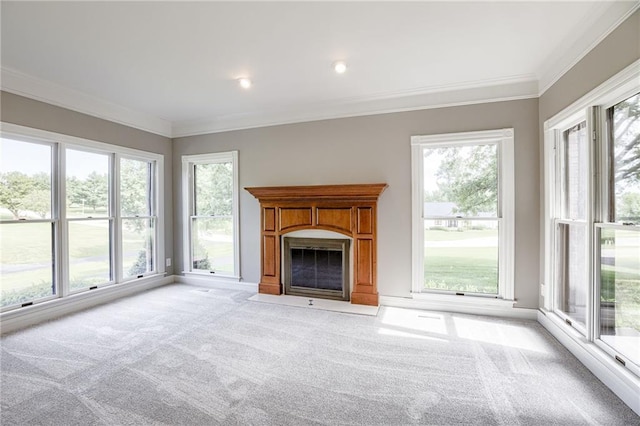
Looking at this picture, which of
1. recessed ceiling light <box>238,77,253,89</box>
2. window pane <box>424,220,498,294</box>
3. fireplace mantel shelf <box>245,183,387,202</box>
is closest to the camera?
recessed ceiling light <box>238,77,253,89</box>

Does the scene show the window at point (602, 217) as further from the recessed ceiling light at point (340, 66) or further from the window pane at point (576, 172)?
the recessed ceiling light at point (340, 66)

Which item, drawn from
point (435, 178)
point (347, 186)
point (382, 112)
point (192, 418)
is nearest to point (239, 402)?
point (192, 418)

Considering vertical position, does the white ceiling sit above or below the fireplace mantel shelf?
above

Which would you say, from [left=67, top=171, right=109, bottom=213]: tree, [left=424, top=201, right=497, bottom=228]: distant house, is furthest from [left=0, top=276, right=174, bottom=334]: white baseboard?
[left=424, top=201, right=497, bottom=228]: distant house

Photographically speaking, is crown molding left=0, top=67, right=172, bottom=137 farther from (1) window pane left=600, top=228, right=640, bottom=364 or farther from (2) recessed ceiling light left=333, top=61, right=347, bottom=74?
(1) window pane left=600, top=228, right=640, bottom=364

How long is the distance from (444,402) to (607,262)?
5.42 feet

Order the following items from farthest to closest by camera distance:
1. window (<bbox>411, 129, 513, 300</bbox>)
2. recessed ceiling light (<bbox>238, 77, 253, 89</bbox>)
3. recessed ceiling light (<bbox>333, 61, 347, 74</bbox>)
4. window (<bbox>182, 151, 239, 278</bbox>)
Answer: window (<bbox>182, 151, 239, 278</bbox>)
window (<bbox>411, 129, 513, 300</bbox>)
recessed ceiling light (<bbox>238, 77, 253, 89</bbox>)
recessed ceiling light (<bbox>333, 61, 347, 74</bbox>)

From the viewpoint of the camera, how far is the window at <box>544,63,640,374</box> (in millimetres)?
1943

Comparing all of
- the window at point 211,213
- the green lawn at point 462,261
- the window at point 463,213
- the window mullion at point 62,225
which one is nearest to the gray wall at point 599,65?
the window at point 463,213

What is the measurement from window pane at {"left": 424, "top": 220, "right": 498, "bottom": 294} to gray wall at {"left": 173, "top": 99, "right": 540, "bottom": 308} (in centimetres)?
24

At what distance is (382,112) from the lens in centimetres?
378

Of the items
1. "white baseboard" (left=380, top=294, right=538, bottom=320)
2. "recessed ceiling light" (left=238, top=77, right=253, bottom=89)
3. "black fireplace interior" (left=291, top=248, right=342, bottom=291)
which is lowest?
"white baseboard" (left=380, top=294, right=538, bottom=320)

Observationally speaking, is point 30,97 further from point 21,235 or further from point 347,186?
point 347,186

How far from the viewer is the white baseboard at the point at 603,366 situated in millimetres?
1827
